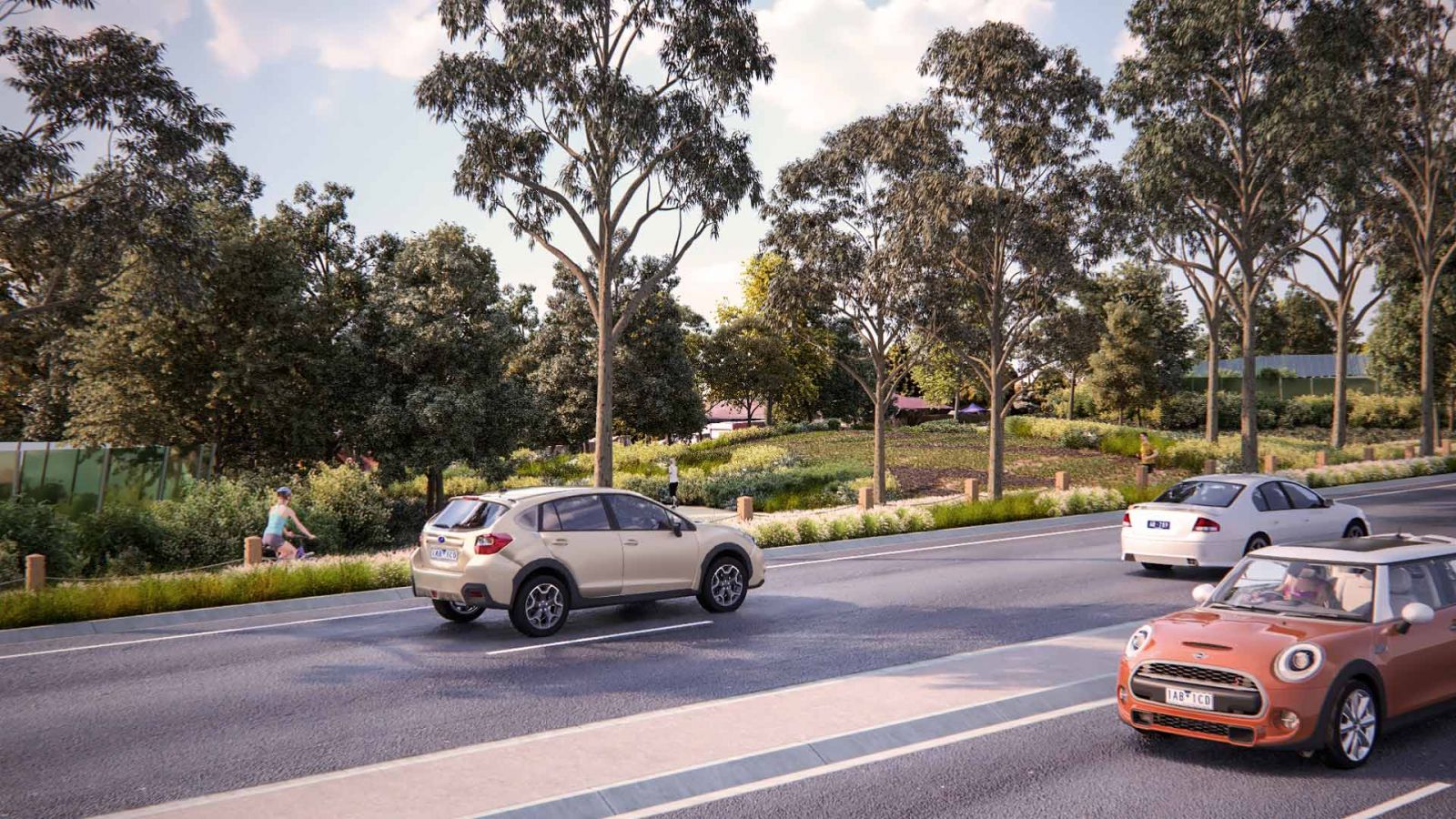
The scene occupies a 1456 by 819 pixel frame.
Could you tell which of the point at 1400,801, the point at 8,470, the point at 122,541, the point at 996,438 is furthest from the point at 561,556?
the point at 996,438

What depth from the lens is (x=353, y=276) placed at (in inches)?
1486

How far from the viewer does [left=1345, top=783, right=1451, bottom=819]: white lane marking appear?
231 inches

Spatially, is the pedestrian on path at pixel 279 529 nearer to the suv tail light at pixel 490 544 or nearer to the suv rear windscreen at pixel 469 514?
the suv rear windscreen at pixel 469 514

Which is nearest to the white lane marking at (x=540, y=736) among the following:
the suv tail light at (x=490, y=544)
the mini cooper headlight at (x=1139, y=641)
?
the mini cooper headlight at (x=1139, y=641)

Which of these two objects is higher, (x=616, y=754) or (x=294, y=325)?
(x=294, y=325)

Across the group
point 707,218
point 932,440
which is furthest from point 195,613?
point 932,440

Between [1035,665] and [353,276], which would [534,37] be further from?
[353,276]

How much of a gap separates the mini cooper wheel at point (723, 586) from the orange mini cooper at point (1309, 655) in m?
6.09

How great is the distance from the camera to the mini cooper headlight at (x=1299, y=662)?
646 cm

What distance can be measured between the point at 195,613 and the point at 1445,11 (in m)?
45.6

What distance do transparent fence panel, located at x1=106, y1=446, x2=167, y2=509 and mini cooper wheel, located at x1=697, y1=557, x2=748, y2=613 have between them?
1690cm

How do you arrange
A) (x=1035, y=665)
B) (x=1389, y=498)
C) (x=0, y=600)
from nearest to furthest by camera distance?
(x=1035, y=665) < (x=0, y=600) < (x=1389, y=498)

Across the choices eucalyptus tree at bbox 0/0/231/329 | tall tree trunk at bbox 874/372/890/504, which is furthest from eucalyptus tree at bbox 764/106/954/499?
eucalyptus tree at bbox 0/0/231/329

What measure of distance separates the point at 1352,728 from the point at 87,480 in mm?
25251
